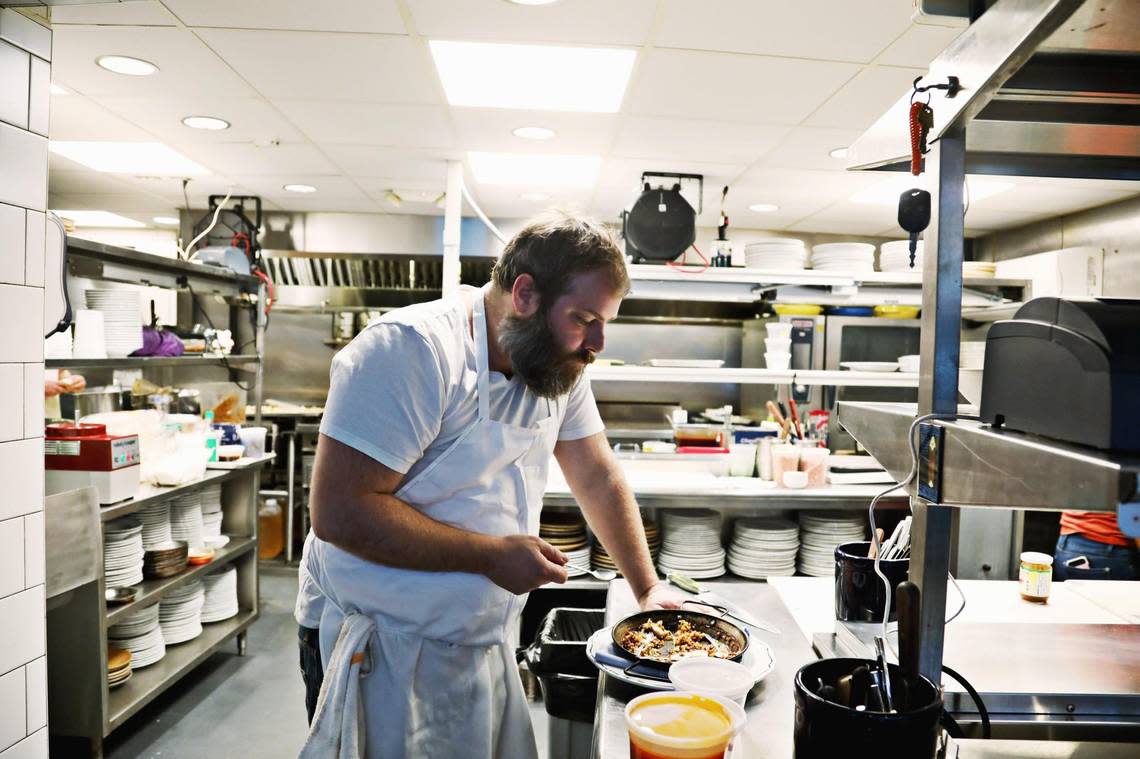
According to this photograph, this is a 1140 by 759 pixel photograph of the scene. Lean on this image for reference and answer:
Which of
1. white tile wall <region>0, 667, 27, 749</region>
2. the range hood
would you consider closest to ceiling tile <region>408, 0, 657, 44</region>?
the range hood

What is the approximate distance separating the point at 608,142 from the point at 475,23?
1409 millimetres

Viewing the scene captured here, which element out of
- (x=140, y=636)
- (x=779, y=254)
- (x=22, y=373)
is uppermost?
(x=779, y=254)

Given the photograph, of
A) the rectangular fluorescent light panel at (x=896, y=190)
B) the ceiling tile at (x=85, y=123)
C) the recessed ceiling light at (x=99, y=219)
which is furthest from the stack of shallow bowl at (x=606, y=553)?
the recessed ceiling light at (x=99, y=219)

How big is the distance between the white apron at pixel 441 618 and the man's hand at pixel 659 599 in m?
0.30

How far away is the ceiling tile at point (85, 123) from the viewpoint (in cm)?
348

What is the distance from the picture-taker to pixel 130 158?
448 centimetres

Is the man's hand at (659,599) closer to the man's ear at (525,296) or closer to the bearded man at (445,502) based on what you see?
the bearded man at (445,502)

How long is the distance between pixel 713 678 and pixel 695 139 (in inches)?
125

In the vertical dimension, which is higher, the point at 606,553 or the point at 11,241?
the point at 11,241

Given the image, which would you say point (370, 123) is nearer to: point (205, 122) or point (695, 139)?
point (205, 122)

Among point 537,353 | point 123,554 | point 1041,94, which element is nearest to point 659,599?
point 537,353

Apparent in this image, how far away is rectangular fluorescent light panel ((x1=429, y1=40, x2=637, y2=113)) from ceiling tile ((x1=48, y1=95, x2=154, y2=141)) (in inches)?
72.9

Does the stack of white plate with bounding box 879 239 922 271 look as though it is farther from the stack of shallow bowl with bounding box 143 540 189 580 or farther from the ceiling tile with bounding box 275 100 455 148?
the stack of shallow bowl with bounding box 143 540 189 580

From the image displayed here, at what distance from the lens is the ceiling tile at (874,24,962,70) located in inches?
95.6
